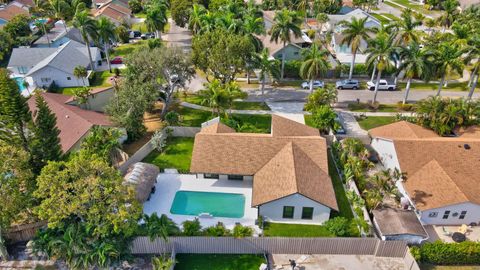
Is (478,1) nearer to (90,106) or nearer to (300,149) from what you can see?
(300,149)

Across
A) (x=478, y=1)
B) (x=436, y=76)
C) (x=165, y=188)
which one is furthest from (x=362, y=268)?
(x=478, y=1)

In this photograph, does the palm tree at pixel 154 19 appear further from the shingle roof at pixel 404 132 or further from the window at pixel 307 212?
the window at pixel 307 212

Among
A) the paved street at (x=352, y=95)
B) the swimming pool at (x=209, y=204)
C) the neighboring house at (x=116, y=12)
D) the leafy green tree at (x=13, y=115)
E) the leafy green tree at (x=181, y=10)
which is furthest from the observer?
the neighboring house at (x=116, y=12)

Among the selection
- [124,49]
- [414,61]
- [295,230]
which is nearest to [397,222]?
[295,230]

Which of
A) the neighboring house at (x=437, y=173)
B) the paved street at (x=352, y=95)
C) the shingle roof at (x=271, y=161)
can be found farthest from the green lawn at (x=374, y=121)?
the shingle roof at (x=271, y=161)

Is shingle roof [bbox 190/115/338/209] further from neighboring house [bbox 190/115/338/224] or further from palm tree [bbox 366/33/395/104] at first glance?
palm tree [bbox 366/33/395/104]

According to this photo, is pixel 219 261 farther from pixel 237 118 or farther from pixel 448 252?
pixel 237 118
